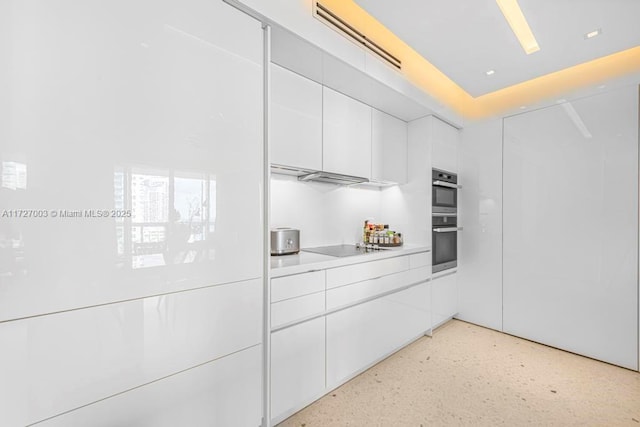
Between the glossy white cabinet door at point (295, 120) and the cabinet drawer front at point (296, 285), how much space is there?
818 mm

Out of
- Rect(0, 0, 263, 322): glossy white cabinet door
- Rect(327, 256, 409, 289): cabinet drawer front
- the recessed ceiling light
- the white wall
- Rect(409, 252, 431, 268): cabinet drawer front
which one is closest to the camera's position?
Rect(0, 0, 263, 322): glossy white cabinet door

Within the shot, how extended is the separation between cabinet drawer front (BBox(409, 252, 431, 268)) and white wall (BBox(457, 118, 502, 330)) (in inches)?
31.0

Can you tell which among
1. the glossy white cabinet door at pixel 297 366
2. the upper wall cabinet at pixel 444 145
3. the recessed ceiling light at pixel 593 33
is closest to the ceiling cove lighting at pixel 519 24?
the recessed ceiling light at pixel 593 33

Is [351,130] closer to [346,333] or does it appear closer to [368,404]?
[346,333]

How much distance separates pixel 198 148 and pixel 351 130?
5.09 ft

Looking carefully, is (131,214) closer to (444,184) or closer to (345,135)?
(345,135)

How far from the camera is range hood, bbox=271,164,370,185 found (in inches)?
86.1

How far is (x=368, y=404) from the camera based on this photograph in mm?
1870

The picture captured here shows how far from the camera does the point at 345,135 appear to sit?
242cm

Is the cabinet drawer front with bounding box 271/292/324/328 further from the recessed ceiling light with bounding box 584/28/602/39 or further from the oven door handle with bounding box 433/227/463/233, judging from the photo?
the recessed ceiling light with bounding box 584/28/602/39

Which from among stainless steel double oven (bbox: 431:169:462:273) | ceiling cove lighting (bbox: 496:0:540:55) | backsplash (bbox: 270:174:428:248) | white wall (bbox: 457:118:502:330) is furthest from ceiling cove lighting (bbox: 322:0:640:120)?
backsplash (bbox: 270:174:428:248)

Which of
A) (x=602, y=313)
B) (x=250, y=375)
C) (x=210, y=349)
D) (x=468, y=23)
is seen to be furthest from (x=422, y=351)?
(x=468, y=23)

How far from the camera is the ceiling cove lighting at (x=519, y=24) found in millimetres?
1977

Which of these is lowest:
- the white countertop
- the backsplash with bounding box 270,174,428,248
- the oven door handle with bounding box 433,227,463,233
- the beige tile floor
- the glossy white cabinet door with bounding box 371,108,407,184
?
the beige tile floor
